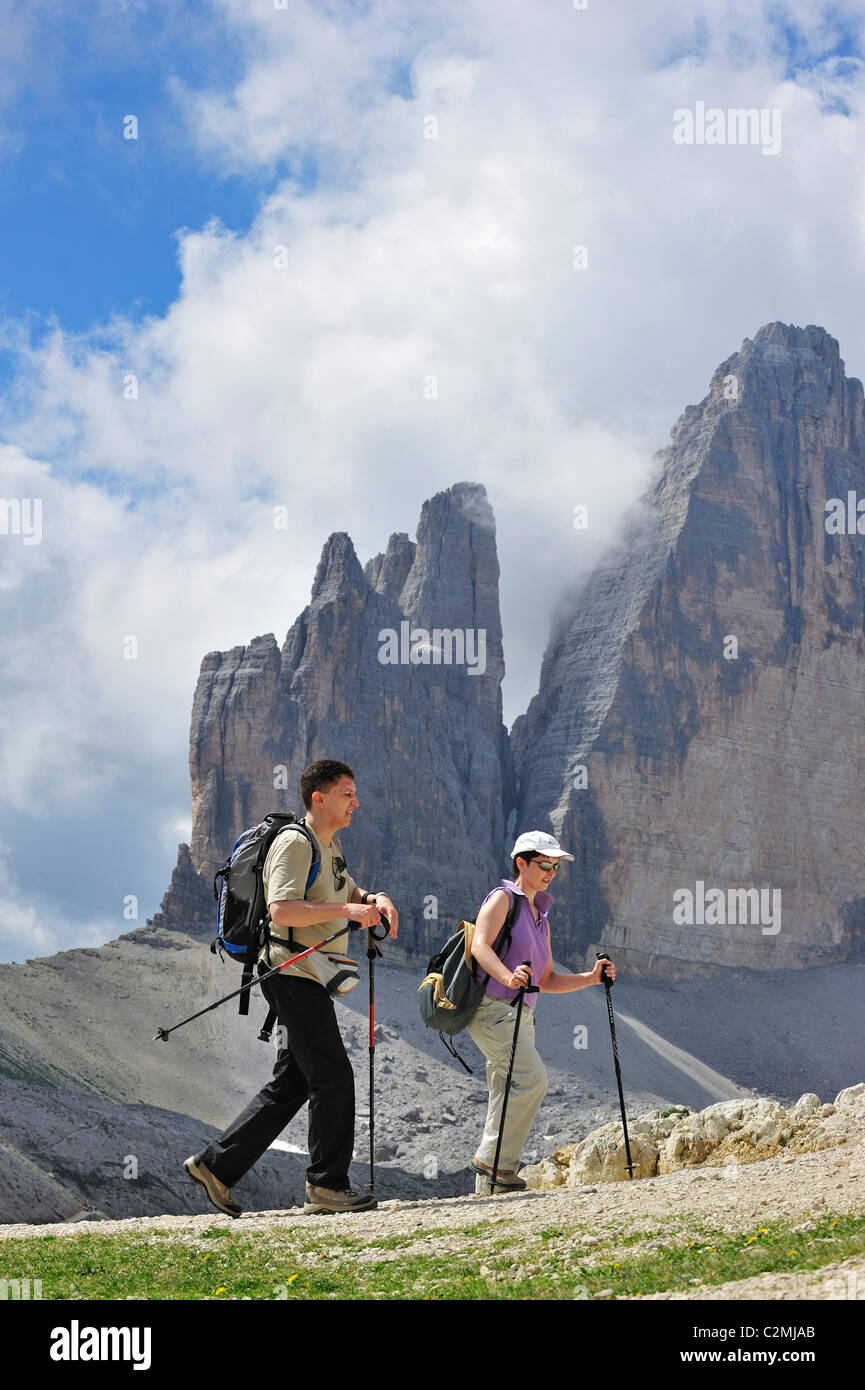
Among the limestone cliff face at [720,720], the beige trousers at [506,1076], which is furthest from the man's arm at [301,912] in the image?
the limestone cliff face at [720,720]

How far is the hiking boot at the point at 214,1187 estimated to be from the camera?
30.4 ft

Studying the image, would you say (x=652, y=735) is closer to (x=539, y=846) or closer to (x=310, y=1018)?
(x=539, y=846)

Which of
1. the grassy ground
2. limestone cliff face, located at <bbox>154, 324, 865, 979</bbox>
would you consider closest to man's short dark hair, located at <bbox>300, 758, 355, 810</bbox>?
the grassy ground

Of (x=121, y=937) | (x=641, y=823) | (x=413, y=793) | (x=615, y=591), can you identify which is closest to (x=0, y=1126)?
(x=121, y=937)

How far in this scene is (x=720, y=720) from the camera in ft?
379

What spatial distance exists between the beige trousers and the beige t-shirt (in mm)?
1306

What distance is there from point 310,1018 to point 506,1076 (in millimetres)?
1657

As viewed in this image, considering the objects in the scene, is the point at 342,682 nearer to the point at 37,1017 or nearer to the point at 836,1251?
the point at 37,1017

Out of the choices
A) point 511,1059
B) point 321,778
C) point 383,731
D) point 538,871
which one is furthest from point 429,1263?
point 383,731

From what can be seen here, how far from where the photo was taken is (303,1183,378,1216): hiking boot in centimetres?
917

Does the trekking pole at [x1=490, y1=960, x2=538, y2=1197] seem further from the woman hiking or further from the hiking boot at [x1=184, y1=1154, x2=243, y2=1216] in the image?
the hiking boot at [x1=184, y1=1154, x2=243, y2=1216]

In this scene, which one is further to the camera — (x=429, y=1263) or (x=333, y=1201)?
(x=333, y=1201)

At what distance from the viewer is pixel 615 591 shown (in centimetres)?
12638

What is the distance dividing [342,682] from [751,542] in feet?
130
